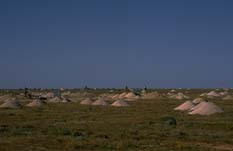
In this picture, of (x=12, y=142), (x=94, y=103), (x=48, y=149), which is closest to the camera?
(x=48, y=149)

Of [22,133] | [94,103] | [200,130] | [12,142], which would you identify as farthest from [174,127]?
[94,103]

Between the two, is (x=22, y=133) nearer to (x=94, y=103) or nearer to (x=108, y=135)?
(x=108, y=135)

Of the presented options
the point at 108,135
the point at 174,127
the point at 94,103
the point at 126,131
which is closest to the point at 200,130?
the point at 174,127

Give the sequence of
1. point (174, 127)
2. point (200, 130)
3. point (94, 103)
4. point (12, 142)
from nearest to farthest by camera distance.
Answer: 1. point (12, 142)
2. point (200, 130)
3. point (174, 127)
4. point (94, 103)

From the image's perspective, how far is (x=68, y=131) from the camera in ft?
101

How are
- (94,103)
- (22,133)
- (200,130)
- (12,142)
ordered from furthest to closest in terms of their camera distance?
(94,103)
(200,130)
(22,133)
(12,142)

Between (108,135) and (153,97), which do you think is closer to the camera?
(108,135)

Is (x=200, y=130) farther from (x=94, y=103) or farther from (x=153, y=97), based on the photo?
(x=153, y=97)

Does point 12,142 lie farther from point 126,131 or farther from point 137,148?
point 126,131


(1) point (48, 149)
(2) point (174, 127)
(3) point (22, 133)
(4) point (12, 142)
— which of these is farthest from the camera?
(2) point (174, 127)

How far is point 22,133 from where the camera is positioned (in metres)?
29.6

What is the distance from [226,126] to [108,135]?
33.4ft

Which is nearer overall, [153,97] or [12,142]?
[12,142]

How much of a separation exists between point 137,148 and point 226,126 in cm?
1350
